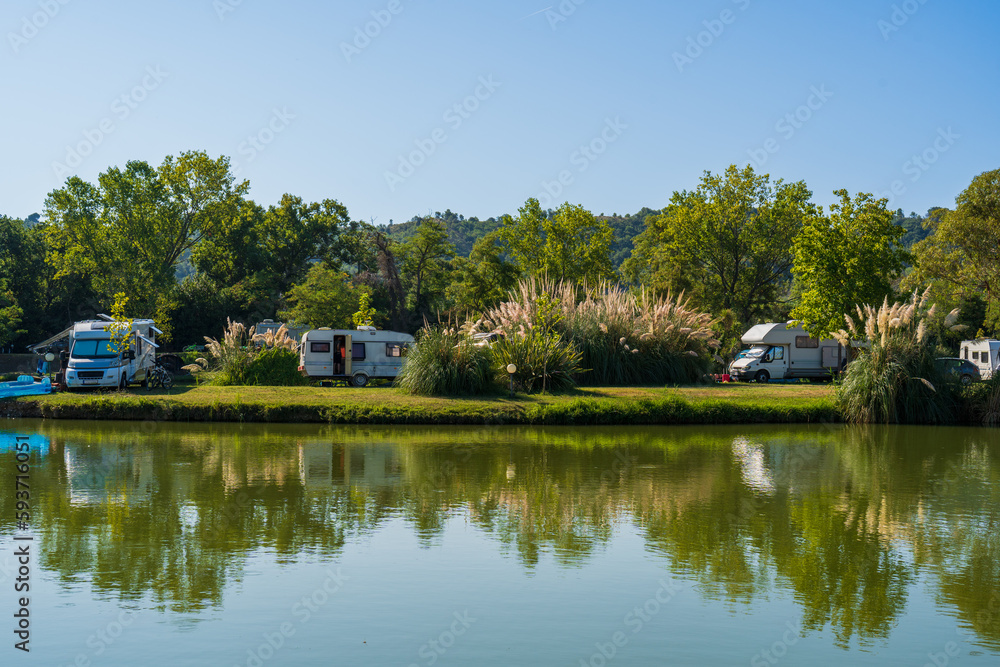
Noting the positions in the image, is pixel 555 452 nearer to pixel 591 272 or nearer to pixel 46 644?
pixel 46 644

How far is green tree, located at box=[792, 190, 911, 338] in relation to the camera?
33062 mm

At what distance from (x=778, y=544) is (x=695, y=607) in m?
2.46

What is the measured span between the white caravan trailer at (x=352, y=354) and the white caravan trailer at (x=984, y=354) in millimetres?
25078

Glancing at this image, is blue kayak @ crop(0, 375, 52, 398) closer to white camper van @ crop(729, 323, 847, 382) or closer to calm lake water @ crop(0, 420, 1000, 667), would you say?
calm lake water @ crop(0, 420, 1000, 667)

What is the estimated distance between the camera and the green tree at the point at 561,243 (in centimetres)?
5084

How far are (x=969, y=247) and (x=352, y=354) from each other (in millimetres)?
30144

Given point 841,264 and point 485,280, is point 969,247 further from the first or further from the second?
point 485,280

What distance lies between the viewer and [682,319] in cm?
2919

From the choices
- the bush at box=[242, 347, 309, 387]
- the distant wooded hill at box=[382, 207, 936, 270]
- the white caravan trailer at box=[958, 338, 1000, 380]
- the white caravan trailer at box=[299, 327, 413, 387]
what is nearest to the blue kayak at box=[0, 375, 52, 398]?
the bush at box=[242, 347, 309, 387]

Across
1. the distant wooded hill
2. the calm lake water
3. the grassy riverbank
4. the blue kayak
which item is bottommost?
the calm lake water

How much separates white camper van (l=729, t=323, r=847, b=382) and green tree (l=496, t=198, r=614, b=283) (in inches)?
567

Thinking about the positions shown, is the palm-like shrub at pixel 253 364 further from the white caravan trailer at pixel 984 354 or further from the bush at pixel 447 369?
the white caravan trailer at pixel 984 354

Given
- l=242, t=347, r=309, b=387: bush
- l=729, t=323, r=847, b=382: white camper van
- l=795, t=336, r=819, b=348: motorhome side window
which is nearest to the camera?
l=242, t=347, r=309, b=387: bush

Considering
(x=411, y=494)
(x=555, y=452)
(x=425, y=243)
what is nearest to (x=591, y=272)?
(x=425, y=243)
